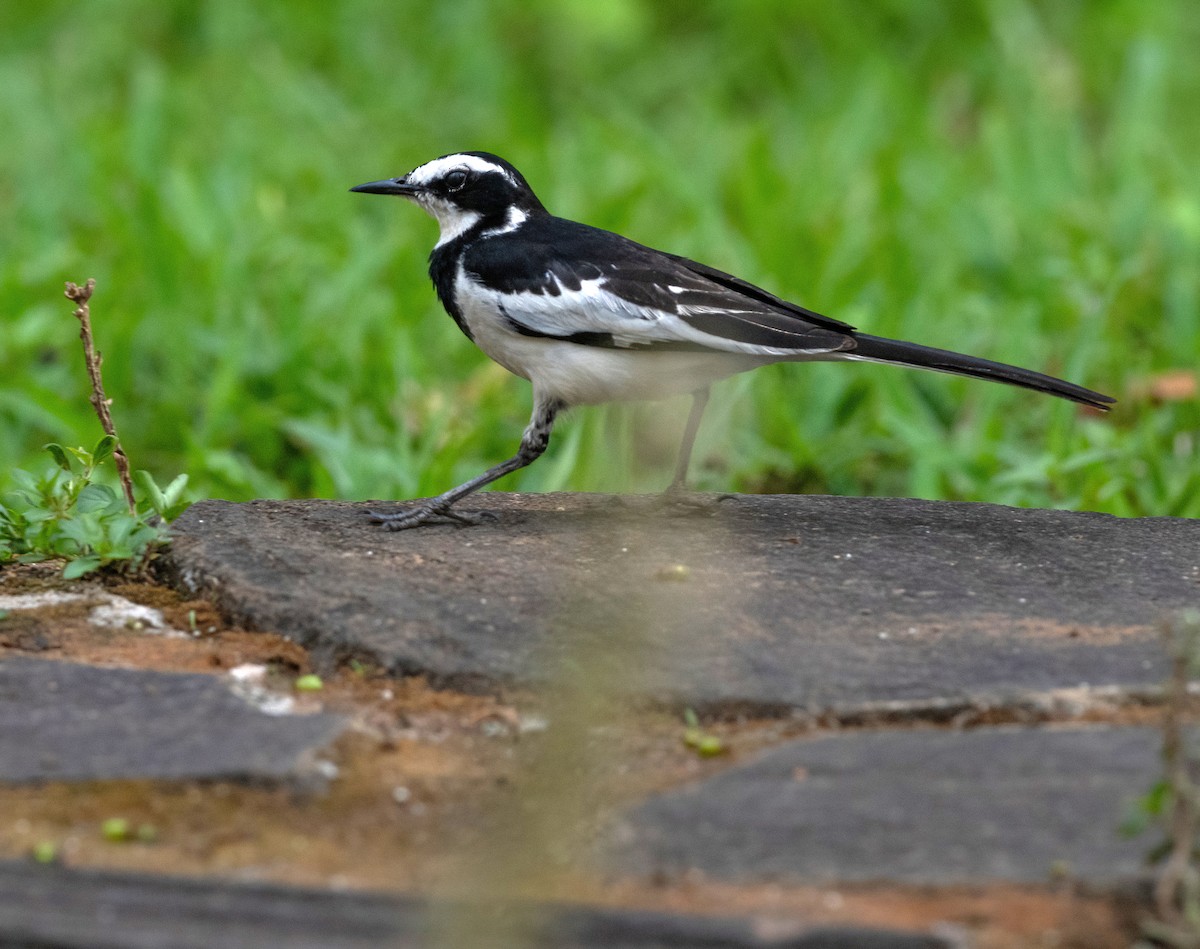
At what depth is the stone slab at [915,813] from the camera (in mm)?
2258

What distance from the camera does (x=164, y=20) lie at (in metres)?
10.3

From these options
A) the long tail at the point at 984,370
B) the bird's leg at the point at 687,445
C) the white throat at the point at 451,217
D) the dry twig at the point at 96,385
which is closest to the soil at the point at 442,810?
the dry twig at the point at 96,385

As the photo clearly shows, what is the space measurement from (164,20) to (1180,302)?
6.55 meters

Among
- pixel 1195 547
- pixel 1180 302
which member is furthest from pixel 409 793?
pixel 1180 302

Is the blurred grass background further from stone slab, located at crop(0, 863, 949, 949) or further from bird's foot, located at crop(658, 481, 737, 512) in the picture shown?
stone slab, located at crop(0, 863, 949, 949)

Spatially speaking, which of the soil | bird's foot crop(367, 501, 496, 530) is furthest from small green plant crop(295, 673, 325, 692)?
bird's foot crop(367, 501, 496, 530)

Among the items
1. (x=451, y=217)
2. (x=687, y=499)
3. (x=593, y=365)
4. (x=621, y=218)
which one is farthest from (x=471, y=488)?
(x=621, y=218)

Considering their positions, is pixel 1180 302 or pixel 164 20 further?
pixel 164 20

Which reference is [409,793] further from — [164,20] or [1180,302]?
[164,20]

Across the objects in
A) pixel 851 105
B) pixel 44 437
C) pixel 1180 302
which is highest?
pixel 851 105

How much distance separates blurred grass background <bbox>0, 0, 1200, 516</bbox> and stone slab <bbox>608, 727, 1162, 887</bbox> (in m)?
2.63

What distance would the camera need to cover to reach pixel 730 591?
10.9 ft

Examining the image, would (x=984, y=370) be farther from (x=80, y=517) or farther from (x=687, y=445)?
(x=80, y=517)

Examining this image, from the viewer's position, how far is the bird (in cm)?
398
